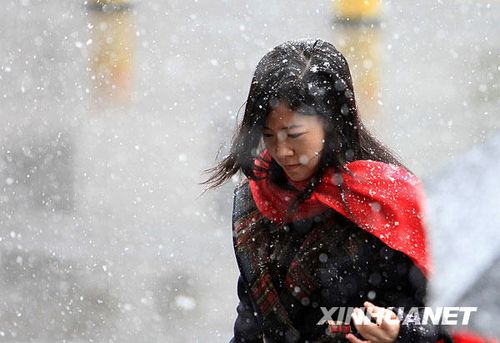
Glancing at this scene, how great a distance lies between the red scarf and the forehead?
0.13m

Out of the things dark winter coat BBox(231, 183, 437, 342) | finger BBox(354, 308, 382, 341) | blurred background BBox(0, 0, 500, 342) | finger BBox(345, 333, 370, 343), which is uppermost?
blurred background BBox(0, 0, 500, 342)

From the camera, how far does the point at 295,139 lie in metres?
2.42

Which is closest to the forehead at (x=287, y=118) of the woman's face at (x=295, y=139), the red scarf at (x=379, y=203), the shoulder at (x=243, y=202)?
the woman's face at (x=295, y=139)

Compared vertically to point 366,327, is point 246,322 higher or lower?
higher

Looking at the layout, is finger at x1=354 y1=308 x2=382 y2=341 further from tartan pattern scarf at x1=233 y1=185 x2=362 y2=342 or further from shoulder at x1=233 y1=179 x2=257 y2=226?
shoulder at x1=233 y1=179 x2=257 y2=226

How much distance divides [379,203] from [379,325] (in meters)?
0.28

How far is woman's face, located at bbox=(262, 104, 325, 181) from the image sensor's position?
7.95 ft

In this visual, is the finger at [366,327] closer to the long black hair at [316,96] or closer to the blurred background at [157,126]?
the blurred background at [157,126]

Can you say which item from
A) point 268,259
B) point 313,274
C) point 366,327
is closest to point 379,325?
point 366,327

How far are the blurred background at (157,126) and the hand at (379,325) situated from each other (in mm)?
95

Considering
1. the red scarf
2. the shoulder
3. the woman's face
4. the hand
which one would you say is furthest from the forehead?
the hand

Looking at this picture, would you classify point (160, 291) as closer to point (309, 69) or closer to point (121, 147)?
point (121, 147)

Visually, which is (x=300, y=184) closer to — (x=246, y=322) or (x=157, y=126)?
(x=246, y=322)

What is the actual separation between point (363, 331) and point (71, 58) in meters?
7.14
